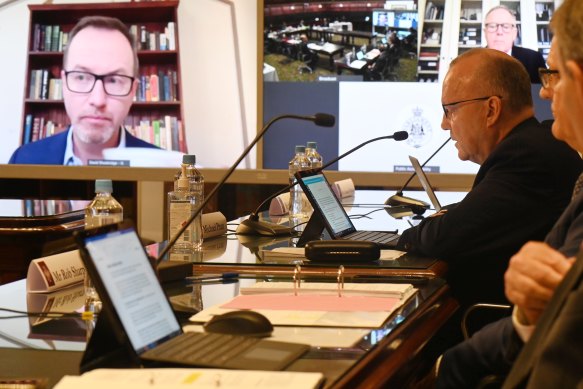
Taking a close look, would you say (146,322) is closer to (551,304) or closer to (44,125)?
(551,304)

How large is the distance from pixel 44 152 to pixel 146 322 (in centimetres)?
568

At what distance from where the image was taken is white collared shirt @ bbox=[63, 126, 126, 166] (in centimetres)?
679

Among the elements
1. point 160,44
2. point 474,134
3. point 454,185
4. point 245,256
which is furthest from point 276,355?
point 160,44

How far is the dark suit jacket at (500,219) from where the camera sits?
2545 mm

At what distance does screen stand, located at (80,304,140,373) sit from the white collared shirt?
5.49 m

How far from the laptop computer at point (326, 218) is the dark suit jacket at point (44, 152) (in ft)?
13.4

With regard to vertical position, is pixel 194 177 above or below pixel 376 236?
above

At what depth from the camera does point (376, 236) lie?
2900 mm

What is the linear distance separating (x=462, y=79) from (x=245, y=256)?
0.98 m

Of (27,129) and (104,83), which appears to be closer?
(104,83)

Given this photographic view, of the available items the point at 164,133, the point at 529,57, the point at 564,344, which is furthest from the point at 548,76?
the point at 164,133

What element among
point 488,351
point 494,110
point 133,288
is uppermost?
point 494,110

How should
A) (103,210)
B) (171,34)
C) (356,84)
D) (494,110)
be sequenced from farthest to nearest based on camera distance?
(171,34)
(356,84)
(494,110)
(103,210)

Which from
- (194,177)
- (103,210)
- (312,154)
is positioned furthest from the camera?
(312,154)
